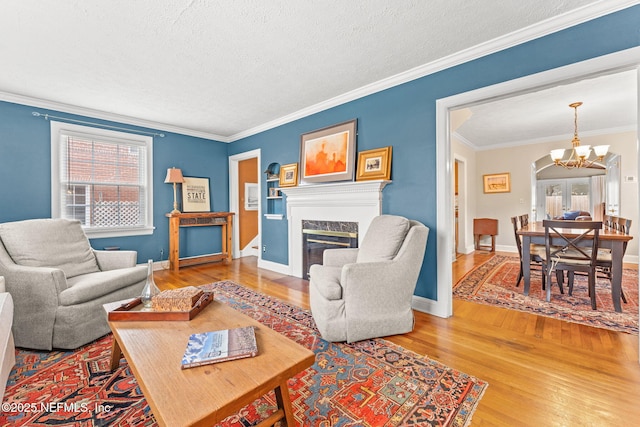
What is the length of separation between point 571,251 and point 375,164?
2.44m

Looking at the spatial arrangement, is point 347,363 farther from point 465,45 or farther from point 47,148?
point 47,148

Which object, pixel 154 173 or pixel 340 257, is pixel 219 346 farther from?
pixel 154 173

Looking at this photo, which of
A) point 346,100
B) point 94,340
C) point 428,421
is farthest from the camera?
point 346,100

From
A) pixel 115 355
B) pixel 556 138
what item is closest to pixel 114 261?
pixel 115 355

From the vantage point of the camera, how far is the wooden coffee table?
0.87 m

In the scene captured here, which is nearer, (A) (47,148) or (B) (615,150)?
(A) (47,148)

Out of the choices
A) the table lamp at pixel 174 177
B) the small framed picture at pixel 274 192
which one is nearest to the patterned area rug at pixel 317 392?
the table lamp at pixel 174 177

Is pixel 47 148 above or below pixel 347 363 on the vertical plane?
above

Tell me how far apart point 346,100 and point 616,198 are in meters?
5.55

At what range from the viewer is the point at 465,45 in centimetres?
240

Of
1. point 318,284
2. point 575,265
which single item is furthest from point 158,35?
point 575,265

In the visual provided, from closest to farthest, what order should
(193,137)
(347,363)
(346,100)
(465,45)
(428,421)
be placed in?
(428,421) < (347,363) < (465,45) < (346,100) < (193,137)

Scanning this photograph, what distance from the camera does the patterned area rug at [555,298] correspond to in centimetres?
254

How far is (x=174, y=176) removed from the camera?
4543mm
